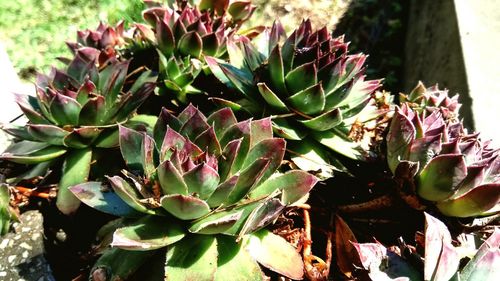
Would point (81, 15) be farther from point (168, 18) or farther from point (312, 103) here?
point (312, 103)

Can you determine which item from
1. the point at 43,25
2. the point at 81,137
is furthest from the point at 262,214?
the point at 43,25

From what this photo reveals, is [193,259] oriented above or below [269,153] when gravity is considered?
below

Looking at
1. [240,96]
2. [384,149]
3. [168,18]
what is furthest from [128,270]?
[168,18]

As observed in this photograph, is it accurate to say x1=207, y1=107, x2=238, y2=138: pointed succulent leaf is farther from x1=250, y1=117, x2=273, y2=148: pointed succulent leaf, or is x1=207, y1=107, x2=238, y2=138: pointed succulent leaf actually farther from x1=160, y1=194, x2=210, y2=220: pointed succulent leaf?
x1=160, y1=194, x2=210, y2=220: pointed succulent leaf

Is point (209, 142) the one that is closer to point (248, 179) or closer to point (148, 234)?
point (248, 179)

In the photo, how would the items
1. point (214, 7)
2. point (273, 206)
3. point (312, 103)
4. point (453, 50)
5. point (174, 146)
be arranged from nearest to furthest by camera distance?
point (273, 206), point (174, 146), point (312, 103), point (214, 7), point (453, 50)
